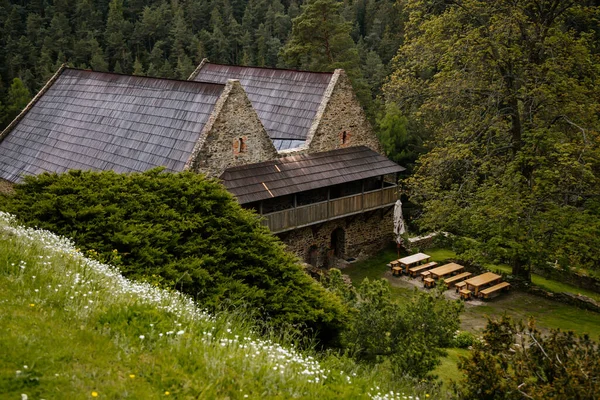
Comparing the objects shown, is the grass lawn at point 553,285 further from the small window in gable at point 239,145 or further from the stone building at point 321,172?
the small window in gable at point 239,145

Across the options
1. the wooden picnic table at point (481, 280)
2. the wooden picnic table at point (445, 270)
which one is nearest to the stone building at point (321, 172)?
the wooden picnic table at point (445, 270)

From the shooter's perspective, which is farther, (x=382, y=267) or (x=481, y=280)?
(x=382, y=267)

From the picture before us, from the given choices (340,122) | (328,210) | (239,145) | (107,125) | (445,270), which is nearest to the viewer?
(239,145)

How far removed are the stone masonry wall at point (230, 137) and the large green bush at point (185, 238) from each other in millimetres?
7473

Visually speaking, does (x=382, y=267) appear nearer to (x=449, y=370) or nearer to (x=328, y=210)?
(x=328, y=210)

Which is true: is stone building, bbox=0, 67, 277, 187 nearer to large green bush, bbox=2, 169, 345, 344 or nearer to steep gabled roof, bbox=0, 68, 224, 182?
steep gabled roof, bbox=0, 68, 224, 182

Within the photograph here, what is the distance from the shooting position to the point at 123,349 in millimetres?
7164

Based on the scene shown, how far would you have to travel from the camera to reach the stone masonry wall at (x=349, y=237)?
79.6 feet

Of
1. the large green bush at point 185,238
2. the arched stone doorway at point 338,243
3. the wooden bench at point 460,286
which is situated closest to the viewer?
the large green bush at point 185,238

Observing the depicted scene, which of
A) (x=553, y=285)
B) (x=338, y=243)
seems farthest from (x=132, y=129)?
(x=553, y=285)

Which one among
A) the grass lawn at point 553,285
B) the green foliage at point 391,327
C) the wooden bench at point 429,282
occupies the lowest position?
the grass lawn at point 553,285

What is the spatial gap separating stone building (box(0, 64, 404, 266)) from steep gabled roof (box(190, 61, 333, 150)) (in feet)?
0.20

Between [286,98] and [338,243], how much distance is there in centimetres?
728

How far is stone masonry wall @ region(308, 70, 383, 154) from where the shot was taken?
2503 cm
